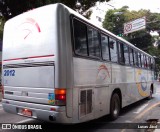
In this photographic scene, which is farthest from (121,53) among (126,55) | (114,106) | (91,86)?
(91,86)

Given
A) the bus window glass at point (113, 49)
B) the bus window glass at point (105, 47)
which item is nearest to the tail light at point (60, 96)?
the bus window glass at point (105, 47)

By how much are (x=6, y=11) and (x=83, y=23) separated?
9.44 meters

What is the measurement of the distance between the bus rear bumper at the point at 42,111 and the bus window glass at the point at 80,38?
5.07 ft

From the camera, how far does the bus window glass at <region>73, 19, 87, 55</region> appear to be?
5703 millimetres

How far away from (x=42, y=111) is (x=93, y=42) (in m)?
A: 2.45

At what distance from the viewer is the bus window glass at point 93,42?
20.7 ft

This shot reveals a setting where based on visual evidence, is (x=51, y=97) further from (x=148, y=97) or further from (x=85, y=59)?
(x=148, y=97)

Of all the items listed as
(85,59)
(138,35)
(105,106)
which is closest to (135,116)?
(105,106)

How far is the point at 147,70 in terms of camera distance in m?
13.6

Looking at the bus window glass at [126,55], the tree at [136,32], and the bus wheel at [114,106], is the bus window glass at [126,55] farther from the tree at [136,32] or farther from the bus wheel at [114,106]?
the tree at [136,32]

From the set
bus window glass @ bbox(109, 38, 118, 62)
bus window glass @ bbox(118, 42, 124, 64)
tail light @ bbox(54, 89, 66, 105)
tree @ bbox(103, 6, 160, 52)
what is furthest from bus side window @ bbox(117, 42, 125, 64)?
tree @ bbox(103, 6, 160, 52)

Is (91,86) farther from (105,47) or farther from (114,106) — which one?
(114,106)

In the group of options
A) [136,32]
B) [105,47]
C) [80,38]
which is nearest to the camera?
[80,38]

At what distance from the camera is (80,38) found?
585cm
